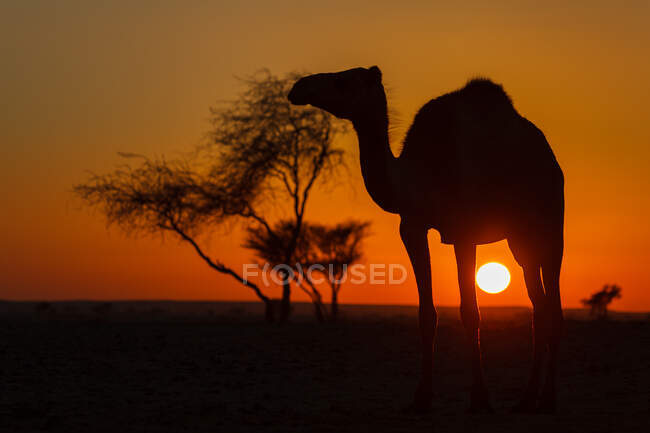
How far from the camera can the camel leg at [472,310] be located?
30.5 feet

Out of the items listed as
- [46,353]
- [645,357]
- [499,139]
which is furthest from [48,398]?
[645,357]

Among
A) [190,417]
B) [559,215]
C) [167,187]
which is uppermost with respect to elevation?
[167,187]

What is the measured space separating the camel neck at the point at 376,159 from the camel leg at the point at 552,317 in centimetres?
226

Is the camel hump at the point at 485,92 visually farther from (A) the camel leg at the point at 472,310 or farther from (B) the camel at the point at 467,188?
(A) the camel leg at the point at 472,310

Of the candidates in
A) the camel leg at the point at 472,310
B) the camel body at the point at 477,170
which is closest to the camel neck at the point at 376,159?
the camel body at the point at 477,170

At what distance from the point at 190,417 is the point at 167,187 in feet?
59.7

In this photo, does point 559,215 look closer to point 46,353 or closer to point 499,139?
point 499,139

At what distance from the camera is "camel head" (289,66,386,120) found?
876cm

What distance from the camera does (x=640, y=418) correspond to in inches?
363

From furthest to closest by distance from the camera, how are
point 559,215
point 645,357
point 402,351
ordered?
point 402,351
point 645,357
point 559,215

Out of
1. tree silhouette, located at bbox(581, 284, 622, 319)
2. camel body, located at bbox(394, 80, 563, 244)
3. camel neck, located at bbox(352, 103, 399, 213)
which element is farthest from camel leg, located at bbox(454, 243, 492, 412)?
tree silhouette, located at bbox(581, 284, 622, 319)

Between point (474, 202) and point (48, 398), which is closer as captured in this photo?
point (474, 202)

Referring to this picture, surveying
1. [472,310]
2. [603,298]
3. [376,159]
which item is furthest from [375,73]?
[603,298]

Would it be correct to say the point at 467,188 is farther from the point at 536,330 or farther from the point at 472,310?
the point at 536,330
